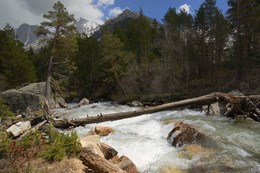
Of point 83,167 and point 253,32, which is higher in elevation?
point 253,32

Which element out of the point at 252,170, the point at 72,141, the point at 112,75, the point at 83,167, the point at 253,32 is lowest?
the point at 252,170

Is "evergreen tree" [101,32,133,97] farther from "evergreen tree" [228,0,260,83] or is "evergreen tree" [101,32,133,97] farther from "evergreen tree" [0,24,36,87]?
"evergreen tree" [228,0,260,83]

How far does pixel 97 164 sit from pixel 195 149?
490cm

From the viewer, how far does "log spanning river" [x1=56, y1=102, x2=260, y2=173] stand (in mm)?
8203

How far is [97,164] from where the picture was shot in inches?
241

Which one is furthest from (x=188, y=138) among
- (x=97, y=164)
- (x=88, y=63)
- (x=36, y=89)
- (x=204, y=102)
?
(x=88, y=63)

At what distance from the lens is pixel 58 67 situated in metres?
22.8

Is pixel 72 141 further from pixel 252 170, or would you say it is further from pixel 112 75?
pixel 112 75

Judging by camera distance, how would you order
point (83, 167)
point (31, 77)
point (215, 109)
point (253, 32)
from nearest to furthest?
1. point (83, 167)
2. point (215, 109)
3. point (253, 32)
4. point (31, 77)

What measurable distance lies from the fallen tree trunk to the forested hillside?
14784 mm

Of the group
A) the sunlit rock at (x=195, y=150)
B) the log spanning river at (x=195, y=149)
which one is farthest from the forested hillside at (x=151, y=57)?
the sunlit rock at (x=195, y=150)

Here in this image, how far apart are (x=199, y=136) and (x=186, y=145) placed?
0.70 m

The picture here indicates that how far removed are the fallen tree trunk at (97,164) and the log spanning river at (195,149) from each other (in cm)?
152

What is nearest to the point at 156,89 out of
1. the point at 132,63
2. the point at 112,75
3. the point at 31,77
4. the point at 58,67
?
the point at 132,63
